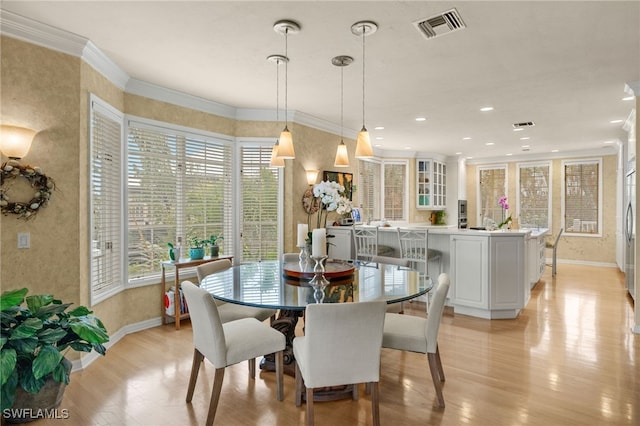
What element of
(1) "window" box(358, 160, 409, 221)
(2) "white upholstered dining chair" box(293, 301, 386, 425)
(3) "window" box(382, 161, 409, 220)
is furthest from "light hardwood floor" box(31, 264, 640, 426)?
(3) "window" box(382, 161, 409, 220)

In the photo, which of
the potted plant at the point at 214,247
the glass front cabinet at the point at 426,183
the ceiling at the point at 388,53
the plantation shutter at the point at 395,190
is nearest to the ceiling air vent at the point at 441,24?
the ceiling at the point at 388,53

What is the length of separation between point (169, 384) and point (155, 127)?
273 cm

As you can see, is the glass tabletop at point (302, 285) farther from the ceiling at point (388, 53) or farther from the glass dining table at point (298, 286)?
the ceiling at point (388, 53)

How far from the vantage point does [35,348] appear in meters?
2.24

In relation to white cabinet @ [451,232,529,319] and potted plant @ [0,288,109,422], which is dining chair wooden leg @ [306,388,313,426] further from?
white cabinet @ [451,232,529,319]

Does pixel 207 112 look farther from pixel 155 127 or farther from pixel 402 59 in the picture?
pixel 402 59

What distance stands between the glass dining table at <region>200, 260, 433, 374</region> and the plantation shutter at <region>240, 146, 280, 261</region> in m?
1.66

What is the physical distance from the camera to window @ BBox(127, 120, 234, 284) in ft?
13.2

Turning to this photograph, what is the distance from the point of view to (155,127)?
4.17 metres

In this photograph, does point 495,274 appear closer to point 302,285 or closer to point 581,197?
point 302,285

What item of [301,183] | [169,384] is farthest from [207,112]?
[169,384]

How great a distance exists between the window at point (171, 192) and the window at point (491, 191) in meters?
7.51

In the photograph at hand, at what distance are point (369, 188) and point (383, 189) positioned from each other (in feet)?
2.00

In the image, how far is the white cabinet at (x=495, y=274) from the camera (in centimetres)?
437
